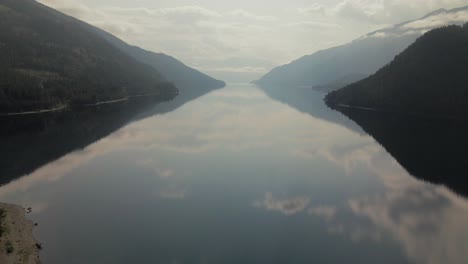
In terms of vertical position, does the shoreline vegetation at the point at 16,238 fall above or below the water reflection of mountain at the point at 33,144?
above

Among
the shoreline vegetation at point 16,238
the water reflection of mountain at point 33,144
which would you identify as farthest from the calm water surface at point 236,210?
the water reflection of mountain at point 33,144

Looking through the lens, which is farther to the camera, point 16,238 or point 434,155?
point 434,155

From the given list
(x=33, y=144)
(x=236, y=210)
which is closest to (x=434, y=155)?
(x=236, y=210)

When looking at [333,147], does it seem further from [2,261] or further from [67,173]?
[2,261]

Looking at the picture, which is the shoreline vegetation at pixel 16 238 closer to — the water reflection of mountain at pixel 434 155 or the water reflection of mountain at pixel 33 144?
the water reflection of mountain at pixel 33 144

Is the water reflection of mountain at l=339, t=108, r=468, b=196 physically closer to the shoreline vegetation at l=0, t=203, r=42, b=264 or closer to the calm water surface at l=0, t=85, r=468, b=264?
the calm water surface at l=0, t=85, r=468, b=264

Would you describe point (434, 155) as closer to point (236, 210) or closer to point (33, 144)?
point (236, 210)
